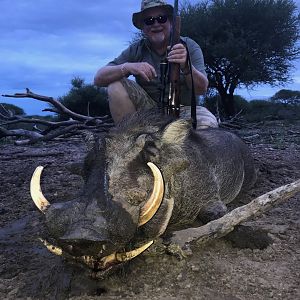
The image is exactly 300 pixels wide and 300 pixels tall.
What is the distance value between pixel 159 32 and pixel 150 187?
259 centimetres

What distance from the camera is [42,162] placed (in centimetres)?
613

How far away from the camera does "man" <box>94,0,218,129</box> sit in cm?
448

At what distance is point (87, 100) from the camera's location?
17.2 meters

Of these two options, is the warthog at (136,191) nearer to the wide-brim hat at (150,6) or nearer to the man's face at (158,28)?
the man's face at (158,28)

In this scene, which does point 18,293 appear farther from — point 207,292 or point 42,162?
point 42,162

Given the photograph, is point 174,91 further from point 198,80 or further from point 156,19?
point 156,19

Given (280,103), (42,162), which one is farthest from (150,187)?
(280,103)

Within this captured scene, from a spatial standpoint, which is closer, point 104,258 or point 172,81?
point 104,258

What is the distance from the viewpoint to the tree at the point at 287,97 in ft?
67.1

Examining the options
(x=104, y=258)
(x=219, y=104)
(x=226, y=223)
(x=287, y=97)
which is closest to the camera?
(x=104, y=258)

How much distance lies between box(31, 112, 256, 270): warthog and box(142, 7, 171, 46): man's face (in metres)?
1.32

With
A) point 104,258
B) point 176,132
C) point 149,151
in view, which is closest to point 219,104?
point 176,132

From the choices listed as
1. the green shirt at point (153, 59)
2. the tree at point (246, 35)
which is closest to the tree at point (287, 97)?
the tree at point (246, 35)

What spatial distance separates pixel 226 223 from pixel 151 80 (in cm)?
191
